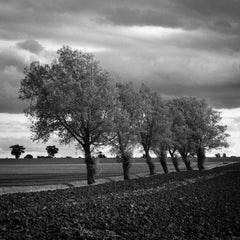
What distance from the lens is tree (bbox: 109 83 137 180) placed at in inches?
2372

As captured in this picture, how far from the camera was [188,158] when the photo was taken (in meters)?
109

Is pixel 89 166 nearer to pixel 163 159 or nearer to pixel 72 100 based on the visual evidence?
pixel 72 100

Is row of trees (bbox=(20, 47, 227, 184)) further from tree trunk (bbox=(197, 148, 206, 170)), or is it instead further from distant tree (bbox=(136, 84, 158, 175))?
tree trunk (bbox=(197, 148, 206, 170))

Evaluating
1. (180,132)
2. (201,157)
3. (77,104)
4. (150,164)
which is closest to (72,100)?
(77,104)

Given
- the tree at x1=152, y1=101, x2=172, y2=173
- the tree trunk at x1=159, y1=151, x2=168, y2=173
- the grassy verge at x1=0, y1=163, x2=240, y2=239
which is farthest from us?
the tree trunk at x1=159, y1=151, x2=168, y2=173

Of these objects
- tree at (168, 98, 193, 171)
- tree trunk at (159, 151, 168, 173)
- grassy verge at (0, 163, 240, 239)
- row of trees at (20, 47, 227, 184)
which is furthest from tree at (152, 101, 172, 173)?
grassy verge at (0, 163, 240, 239)

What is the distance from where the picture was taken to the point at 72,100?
55.4 meters

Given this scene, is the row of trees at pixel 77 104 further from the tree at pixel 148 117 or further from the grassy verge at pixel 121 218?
the grassy verge at pixel 121 218

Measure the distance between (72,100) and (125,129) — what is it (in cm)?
1098

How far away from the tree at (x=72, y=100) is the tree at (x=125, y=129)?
7.87ft

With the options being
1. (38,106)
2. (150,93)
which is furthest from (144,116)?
(38,106)

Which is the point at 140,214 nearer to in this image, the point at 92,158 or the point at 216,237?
the point at 216,237

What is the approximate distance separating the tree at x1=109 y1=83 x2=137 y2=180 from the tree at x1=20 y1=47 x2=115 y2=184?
2.40 metres

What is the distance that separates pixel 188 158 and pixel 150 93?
25.8m
